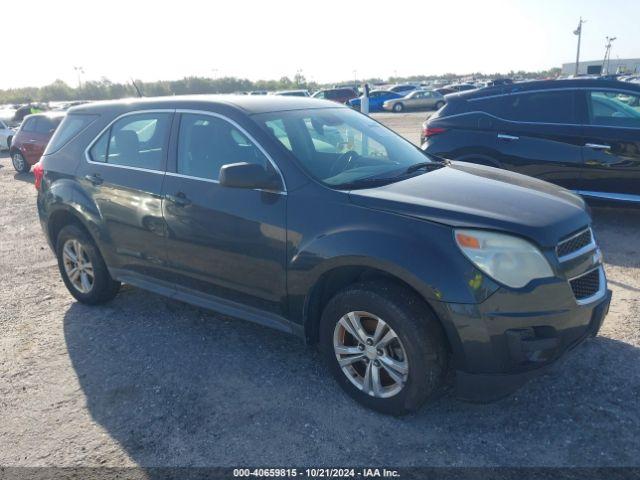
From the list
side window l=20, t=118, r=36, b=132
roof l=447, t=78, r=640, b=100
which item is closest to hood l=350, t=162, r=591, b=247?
roof l=447, t=78, r=640, b=100

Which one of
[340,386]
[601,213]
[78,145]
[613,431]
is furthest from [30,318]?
[601,213]

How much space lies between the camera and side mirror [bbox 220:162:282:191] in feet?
10.5

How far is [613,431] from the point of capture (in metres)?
2.86

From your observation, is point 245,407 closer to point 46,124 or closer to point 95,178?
point 95,178

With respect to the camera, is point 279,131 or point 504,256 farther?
point 279,131

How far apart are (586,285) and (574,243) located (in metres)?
0.25

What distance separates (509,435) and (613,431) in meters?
0.56

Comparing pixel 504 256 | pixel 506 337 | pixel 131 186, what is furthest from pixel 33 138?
pixel 506 337

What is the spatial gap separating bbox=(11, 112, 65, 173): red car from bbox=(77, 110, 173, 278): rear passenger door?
35.1 ft

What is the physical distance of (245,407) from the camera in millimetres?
3268

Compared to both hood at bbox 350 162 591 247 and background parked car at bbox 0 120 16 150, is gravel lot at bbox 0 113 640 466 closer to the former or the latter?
hood at bbox 350 162 591 247

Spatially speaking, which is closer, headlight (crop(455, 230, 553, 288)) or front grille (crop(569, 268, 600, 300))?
headlight (crop(455, 230, 553, 288))

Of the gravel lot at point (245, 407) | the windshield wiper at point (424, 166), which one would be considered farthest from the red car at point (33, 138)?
the windshield wiper at point (424, 166)

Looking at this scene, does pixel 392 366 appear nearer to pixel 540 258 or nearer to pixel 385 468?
pixel 385 468
